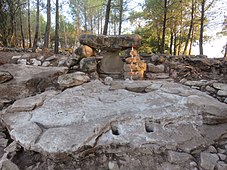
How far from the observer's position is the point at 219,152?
67.7 inches

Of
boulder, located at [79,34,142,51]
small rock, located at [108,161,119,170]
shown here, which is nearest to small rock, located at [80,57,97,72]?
boulder, located at [79,34,142,51]

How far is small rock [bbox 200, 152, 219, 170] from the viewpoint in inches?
60.9

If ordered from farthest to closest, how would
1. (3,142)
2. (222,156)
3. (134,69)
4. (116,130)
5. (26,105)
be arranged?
(134,69) < (26,105) < (3,142) < (116,130) < (222,156)

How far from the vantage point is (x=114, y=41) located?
443 centimetres

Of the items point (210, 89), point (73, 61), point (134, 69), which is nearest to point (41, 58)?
point (73, 61)

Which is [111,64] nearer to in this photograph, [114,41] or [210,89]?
[114,41]

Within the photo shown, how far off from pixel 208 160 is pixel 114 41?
3.51 meters

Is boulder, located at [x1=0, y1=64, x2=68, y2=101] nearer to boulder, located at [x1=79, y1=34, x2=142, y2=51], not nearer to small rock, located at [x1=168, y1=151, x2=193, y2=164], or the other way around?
→ boulder, located at [x1=79, y1=34, x2=142, y2=51]

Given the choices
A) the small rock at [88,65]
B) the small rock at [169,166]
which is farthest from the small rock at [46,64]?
the small rock at [169,166]

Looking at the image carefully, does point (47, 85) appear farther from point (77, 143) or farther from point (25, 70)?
point (77, 143)

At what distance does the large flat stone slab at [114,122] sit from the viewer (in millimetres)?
1704

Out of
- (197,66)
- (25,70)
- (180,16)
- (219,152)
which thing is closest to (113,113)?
(219,152)

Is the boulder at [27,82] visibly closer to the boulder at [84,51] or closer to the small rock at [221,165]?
the boulder at [84,51]

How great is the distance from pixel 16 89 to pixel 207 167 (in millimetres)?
3238
